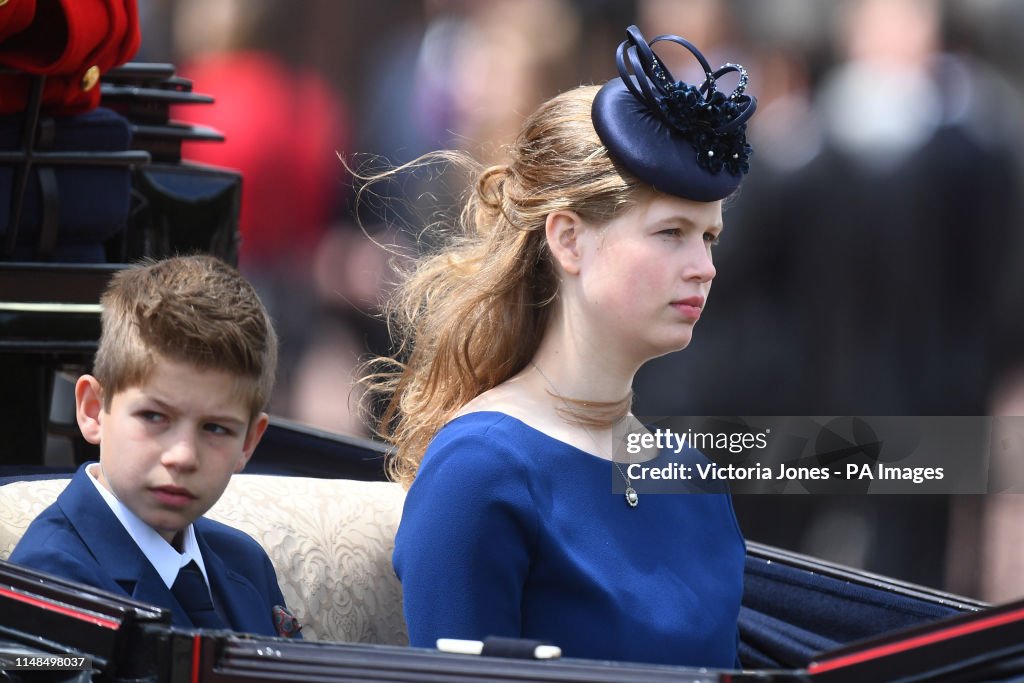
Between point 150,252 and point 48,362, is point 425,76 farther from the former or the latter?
point 48,362

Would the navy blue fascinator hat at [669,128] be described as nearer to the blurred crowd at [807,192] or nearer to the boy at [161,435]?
the boy at [161,435]

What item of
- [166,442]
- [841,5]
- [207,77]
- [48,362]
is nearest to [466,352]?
[166,442]

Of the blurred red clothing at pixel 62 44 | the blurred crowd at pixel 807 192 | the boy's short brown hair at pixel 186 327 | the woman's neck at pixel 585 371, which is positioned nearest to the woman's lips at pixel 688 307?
→ the woman's neck at pixel 585 371

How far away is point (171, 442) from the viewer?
1694 millimetres

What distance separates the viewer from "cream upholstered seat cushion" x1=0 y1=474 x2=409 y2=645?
213 cm

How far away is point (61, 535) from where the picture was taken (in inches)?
66.9

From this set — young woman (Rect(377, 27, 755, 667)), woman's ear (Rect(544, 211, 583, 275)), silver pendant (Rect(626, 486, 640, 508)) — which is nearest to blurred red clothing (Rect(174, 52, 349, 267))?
young woman (Rect(377, 27, 755, 667))

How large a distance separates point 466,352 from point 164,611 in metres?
0.76

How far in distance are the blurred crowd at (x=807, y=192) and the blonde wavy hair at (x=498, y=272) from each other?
1.29m

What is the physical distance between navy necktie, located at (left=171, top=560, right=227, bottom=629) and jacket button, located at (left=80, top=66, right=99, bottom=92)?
0.98m

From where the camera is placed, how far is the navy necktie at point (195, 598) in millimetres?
1746

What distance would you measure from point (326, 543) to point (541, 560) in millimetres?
461

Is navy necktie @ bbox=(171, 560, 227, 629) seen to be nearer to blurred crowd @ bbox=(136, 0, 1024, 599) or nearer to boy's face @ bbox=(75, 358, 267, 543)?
boy's face @ bbox=(75, 358, 267, 543)

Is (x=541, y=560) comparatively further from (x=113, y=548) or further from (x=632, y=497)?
(x=113, y=548)
